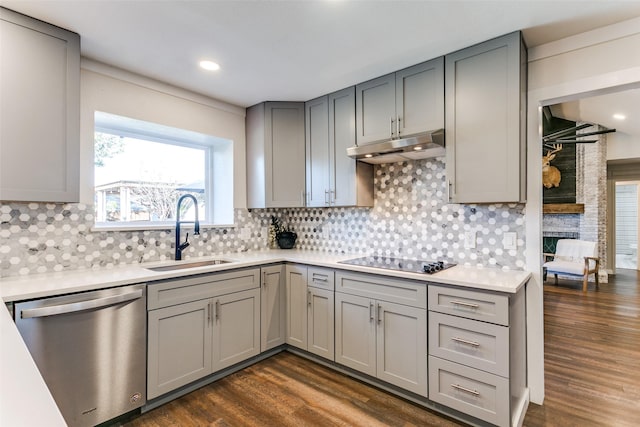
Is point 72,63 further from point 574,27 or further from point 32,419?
point 574,27

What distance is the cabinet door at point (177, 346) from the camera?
212cm

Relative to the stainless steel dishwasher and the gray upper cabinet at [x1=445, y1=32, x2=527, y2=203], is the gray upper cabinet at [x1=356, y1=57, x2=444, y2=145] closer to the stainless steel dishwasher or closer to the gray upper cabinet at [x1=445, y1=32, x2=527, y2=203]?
the gray upper cabinet at [x1=445, y1=32, x2=527, y2=203]

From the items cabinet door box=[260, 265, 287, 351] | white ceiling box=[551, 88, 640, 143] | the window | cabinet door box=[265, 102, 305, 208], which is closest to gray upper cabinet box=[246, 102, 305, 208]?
cabinet door box=[265, 102, 305, 208]

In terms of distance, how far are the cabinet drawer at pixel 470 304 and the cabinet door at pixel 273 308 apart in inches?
54.7

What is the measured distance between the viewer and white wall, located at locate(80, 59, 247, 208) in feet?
7.70

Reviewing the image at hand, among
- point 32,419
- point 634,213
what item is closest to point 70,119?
point 32,419

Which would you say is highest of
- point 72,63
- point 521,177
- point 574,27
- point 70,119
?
point 574,27

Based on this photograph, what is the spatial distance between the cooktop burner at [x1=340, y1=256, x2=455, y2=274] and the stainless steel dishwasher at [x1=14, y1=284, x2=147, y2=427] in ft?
5.07

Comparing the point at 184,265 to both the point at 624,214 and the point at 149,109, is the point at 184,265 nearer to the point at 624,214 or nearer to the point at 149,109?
the point at 149,109

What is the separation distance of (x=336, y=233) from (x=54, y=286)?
2264 millimetres

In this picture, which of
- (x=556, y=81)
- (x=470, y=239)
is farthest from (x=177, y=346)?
(x=556, y=81)

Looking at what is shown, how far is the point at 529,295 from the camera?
7.24 ft

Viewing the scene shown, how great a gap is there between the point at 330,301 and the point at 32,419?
2219 mm

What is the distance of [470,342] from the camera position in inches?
75.8
